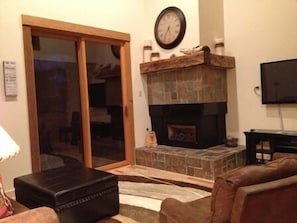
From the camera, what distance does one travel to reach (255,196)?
4.72ft

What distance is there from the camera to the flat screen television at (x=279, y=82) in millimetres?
4004

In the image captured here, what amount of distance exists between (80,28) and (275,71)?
2.87 meters

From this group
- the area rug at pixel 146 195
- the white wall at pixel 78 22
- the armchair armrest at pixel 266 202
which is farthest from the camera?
the white wall at pixel 78 22

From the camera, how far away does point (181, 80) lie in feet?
A: 15.3

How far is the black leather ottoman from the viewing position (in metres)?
2.42

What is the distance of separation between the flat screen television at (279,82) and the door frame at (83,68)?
7.01 ft

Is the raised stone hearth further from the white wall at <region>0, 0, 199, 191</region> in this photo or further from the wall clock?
the wall clock

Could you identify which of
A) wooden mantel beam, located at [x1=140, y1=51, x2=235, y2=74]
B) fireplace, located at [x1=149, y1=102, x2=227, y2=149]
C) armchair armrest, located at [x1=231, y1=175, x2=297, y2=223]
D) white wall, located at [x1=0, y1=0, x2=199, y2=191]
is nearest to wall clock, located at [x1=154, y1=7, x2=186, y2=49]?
white wall, located at [x1=0, y1=0, x2=199, y2=191]

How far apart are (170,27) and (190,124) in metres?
1.66

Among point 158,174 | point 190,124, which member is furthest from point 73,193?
point 190,124

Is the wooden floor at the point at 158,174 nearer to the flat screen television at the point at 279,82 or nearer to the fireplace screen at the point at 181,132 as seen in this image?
the fireplace screen at the point at 181,132

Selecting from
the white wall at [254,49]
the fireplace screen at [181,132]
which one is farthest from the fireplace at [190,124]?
the white wall at [254,49]

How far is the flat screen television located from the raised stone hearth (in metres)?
0.90

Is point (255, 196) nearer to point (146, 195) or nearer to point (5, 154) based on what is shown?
point (5, 154)
